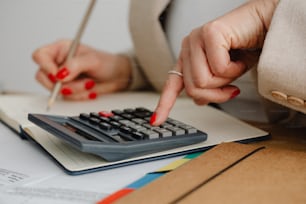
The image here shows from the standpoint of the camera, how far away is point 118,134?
0.33m

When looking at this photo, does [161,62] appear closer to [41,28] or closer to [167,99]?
[167,99]

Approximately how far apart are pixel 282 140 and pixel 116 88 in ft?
0.99

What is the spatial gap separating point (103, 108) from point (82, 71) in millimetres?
109

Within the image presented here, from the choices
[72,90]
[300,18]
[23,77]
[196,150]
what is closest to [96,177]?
[196,150]

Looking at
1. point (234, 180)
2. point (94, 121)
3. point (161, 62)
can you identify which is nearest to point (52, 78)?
point (161, 62)

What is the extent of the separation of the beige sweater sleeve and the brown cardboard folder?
5cm

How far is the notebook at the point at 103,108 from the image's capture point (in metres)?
0.31

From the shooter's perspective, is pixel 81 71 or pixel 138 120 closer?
pixel 138 120

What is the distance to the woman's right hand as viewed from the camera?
A: 0.58 meters

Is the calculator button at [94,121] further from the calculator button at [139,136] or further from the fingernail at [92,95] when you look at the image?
the fingernail at [92,95]

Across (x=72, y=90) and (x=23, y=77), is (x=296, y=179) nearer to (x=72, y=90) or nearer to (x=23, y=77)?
(x=72, y=90)

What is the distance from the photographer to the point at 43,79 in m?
0.60

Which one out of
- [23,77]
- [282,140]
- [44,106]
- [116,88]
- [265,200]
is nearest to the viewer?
[265,200]

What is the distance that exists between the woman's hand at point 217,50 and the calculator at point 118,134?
2 cm
